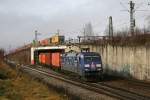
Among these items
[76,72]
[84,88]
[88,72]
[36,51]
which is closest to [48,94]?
[84,88]

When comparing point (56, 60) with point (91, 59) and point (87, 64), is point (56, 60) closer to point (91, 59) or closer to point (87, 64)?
point (91, 59)

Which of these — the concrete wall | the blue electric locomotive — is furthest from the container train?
the concrete wall

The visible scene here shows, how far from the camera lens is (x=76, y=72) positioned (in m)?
41.4

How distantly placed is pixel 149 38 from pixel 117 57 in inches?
236

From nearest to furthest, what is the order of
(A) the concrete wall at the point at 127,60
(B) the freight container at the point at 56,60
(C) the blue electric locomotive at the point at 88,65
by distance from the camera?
(A) the concrete wall at the point at 127,60 → (C) the blue electric locomotive at the point at 88,65 → (B) the freight container at the point at 56,60

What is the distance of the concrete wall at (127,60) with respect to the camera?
37.6m

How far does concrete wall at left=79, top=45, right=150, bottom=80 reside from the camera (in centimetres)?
3760

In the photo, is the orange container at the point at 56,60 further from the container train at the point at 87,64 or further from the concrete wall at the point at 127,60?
the container train at the point at 87,64

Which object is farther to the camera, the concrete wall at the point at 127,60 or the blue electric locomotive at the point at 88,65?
the blue electric locomotive at the point at 88,65

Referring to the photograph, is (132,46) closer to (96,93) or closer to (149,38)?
(149,38)

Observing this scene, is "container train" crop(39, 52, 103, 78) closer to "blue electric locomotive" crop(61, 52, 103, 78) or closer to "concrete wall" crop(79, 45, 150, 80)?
"blue electric locomotive" crop(61, 52, 103, 78)

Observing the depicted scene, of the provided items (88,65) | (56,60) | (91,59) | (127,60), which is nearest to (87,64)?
(88,65)

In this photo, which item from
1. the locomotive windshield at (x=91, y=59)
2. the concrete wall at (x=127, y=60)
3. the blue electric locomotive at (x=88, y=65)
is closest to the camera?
the concrete wall at (x=127, y=60)

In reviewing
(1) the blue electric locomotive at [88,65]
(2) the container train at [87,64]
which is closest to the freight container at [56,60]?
(2) the container train at [87,64]
